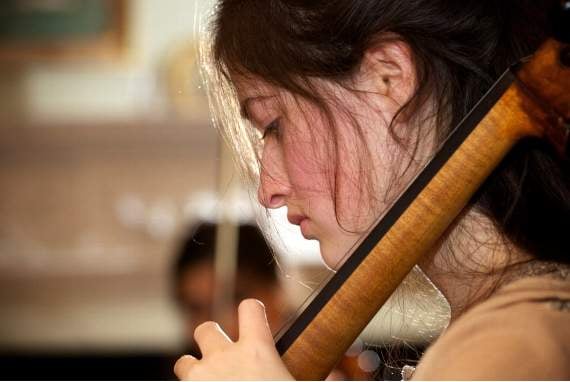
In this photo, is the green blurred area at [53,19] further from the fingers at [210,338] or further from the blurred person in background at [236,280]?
the fingers at [210,338]

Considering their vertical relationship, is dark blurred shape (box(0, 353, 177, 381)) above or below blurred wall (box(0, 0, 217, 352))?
below

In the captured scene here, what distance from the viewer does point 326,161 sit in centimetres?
83

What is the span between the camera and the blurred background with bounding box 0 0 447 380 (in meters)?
2.81

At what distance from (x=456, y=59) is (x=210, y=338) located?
262mm

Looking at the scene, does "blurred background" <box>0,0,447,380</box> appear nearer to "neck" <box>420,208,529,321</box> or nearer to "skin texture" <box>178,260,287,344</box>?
"skin texture" <box>178,260,287,344</box>

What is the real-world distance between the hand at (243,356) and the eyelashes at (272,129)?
142 mm

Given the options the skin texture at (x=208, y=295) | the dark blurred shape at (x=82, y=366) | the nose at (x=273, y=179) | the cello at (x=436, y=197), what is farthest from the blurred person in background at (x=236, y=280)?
the cello at (x=436, y=197)

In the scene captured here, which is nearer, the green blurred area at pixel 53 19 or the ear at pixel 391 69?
the ear at pixel 391 69

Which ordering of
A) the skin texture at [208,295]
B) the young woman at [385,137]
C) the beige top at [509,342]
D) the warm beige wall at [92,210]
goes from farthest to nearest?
the warm beige wall at [92,210]
the skin texture at [208,295]
the young woman at [385,137]
the beige top at [509,342]

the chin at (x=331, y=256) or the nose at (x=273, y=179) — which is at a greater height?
the nose at (x=273, y=179)

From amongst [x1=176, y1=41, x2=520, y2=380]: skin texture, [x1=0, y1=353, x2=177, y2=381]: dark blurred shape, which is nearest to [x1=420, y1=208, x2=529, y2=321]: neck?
[x1=176, y1=41, x2=520, y2=380]: skin texture

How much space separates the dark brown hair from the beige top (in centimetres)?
8

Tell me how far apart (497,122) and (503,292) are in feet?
0.37

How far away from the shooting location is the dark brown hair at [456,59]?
776 millimetres
